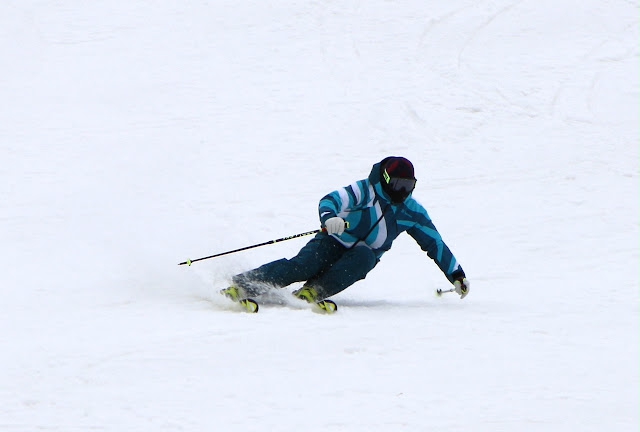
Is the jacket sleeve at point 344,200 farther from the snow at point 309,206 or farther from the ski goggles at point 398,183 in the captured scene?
the snow at point 309,206

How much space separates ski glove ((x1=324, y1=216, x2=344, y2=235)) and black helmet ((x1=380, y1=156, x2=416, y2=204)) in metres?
0.52

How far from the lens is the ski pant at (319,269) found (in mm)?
6484

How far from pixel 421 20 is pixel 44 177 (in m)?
6.81

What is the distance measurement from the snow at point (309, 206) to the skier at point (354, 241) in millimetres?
252

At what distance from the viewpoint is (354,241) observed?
693 centimetres

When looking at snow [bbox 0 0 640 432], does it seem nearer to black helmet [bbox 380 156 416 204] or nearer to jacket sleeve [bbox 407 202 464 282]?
jacket sleeve [bbox 407 202 464 282]

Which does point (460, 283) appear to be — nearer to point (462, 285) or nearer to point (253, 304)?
point (462, 285)

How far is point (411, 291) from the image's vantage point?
8.20 metres

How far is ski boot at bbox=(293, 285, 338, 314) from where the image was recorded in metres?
6.36

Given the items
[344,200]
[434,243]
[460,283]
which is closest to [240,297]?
[344,200]

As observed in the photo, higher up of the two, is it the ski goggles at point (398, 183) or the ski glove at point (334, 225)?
the ski goggles at point (398, 183)

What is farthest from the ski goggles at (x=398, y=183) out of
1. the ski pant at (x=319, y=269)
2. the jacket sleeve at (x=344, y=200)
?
the ski pant at (x=319, y=269)

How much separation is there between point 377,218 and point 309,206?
3224 millimetres

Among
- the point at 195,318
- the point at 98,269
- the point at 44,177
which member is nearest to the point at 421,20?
the point at 44,177
